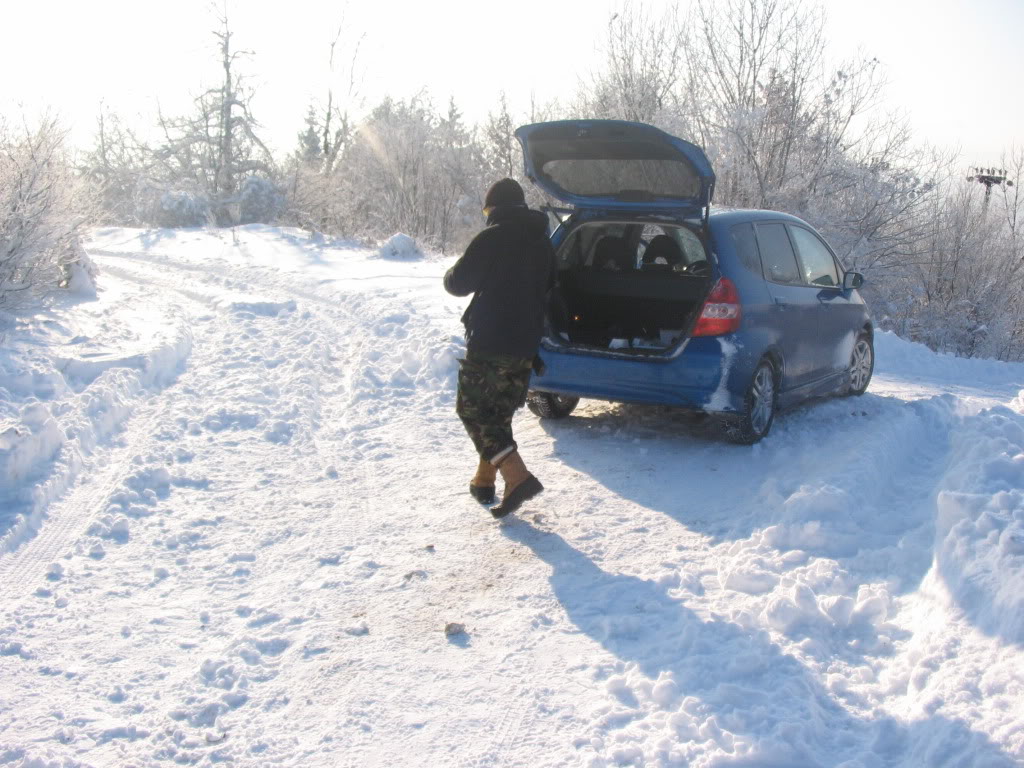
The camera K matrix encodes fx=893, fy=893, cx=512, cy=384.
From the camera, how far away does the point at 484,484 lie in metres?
5.27

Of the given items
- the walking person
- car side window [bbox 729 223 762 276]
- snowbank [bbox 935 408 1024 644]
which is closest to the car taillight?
car side window [bbox 729 223 762 276]

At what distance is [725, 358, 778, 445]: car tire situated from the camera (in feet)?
19.7

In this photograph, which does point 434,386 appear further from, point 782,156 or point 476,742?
point 782,156

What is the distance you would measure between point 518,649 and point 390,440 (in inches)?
123

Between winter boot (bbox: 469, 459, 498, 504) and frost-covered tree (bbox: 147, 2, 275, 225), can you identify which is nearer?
winter boot (bbox: 469, 459, 498, 504)

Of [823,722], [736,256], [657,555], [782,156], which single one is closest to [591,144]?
[736,256]

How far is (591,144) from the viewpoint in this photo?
6.19 metres

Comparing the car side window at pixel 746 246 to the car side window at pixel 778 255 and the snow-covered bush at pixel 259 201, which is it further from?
the snow-covered bush at pixel 259 201

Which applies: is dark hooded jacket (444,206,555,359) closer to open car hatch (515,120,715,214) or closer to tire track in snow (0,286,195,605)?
open car hatch (515,120,715,214)

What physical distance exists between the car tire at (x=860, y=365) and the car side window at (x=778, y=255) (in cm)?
138

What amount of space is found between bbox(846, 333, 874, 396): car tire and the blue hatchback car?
0.44 meters

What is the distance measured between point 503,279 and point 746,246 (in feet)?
7.11

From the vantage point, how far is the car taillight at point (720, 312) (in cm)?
586

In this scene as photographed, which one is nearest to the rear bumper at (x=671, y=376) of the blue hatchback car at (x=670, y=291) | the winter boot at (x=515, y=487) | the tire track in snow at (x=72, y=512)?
the blue hatchback car at (x=670, y=291)
